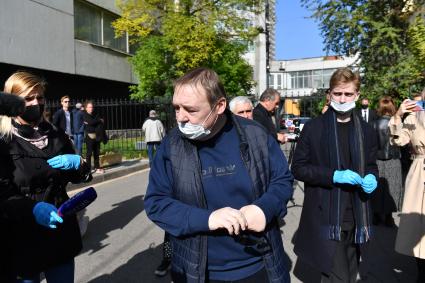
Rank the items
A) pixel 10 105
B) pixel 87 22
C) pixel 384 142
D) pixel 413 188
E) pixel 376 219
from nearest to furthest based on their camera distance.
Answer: pixel 10 105 < pixel 413 188 < pixel 384 142 < pixel 376 219 < pixel 87 22

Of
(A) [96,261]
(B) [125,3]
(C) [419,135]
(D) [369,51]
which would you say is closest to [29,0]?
(B) [125,3]

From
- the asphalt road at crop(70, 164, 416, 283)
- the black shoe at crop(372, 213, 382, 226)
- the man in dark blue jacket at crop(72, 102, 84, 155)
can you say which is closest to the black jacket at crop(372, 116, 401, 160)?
the black shoe at crop(372, 213, 382, 226)

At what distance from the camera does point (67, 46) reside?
18406mm

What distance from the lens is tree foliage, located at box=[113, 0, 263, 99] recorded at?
20.4m

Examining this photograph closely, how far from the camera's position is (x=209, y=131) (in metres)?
1.91

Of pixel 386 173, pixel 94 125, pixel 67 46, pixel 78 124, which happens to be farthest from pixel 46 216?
pixel 67 46

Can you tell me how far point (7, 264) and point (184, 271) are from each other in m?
0.83

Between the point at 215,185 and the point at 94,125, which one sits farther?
the point at 94,125

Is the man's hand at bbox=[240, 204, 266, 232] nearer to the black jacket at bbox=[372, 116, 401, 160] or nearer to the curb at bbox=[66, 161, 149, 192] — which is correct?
the black jacket at bbox=[372, 116, 401, 160]

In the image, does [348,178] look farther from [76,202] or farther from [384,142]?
[384,142]

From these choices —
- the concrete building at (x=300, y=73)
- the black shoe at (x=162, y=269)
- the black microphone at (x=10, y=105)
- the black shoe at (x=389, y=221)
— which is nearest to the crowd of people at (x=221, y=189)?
the black microphone at (x=10, y=105)

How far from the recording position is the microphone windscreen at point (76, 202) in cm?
219

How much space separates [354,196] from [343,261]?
497mm

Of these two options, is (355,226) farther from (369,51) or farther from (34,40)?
(34,40)
